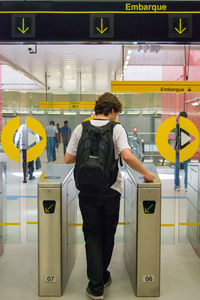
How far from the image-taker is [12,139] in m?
4.12

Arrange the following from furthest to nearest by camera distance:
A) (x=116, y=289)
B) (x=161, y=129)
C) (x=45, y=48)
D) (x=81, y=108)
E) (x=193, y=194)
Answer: (x=45, y=48)
(x=81, y=108)
(x=161, y=129)
(x=193, y=194)
(x=116, y=289)

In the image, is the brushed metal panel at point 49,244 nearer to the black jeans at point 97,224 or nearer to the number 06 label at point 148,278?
the black jeans at point 97,224

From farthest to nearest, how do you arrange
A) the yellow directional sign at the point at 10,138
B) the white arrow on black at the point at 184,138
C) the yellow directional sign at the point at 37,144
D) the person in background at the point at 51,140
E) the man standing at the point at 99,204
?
the person in background at the point at 51,140 → the white arrow on black at the point at 184,138 → the yellow directional sign at the point at 37,144 → the yellow directional sign at the point at 10,138 → the man standing at the point at 99,204

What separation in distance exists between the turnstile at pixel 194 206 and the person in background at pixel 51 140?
1.98 m

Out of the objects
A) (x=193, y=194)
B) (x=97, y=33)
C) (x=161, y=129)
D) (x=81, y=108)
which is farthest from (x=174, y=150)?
(x=97, y=33)

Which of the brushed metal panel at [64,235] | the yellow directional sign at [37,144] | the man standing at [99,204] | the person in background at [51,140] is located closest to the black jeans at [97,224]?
the man standing at [99,204]

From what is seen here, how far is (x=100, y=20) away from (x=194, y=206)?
2.16 meters

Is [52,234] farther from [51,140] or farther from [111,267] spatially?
[51,140]

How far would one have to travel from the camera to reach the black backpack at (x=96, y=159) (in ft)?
7.39

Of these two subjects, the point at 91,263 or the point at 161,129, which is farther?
the point at 161,129

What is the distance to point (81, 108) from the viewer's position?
16.6ft

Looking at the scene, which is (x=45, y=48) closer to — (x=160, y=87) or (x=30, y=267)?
(x=160, y=87)

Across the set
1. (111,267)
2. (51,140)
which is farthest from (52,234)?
(51,140)

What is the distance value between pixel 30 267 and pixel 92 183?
4.40 feet
